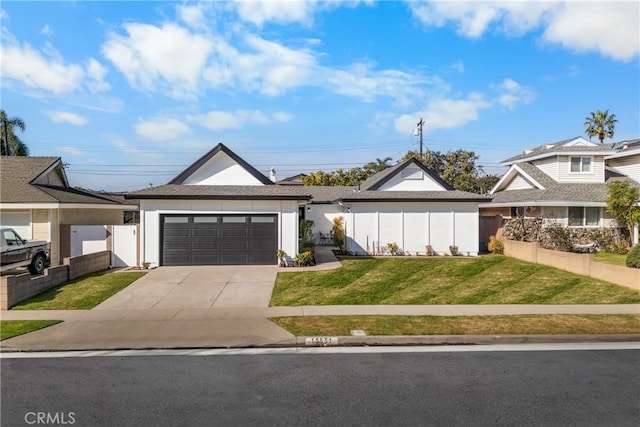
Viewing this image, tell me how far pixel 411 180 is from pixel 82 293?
1713cm

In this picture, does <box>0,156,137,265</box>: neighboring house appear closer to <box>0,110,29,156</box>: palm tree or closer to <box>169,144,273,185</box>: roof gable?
<box>169,144,273,185</box>: roof gable

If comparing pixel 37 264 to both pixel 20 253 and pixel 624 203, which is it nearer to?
pixel 20 253

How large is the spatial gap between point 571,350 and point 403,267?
9.48m

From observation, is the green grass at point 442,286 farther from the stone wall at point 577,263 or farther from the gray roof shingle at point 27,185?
the gray roof shingle at point 27,185

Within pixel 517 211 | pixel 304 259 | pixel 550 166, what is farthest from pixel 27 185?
pixel 550 166

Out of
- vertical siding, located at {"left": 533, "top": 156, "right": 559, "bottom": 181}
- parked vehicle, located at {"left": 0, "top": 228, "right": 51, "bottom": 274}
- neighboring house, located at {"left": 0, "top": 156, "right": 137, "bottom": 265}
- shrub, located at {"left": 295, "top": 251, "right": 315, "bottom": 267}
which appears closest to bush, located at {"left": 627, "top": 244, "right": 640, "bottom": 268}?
shrub, located at {"left": 295, "top": 251, "right": 315, "bottom": 267}

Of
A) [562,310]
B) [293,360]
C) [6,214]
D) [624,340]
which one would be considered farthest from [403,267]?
[6,214]

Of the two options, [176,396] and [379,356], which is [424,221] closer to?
[379,356]

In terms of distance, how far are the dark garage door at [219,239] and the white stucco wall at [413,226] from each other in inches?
212

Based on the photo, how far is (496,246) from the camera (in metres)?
22.6

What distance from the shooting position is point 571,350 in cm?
812

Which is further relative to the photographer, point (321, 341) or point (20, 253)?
point (20, 253)

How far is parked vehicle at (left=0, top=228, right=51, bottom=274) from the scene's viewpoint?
46.1 feet

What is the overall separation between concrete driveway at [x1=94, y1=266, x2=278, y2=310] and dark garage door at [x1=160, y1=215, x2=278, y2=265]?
651mm
